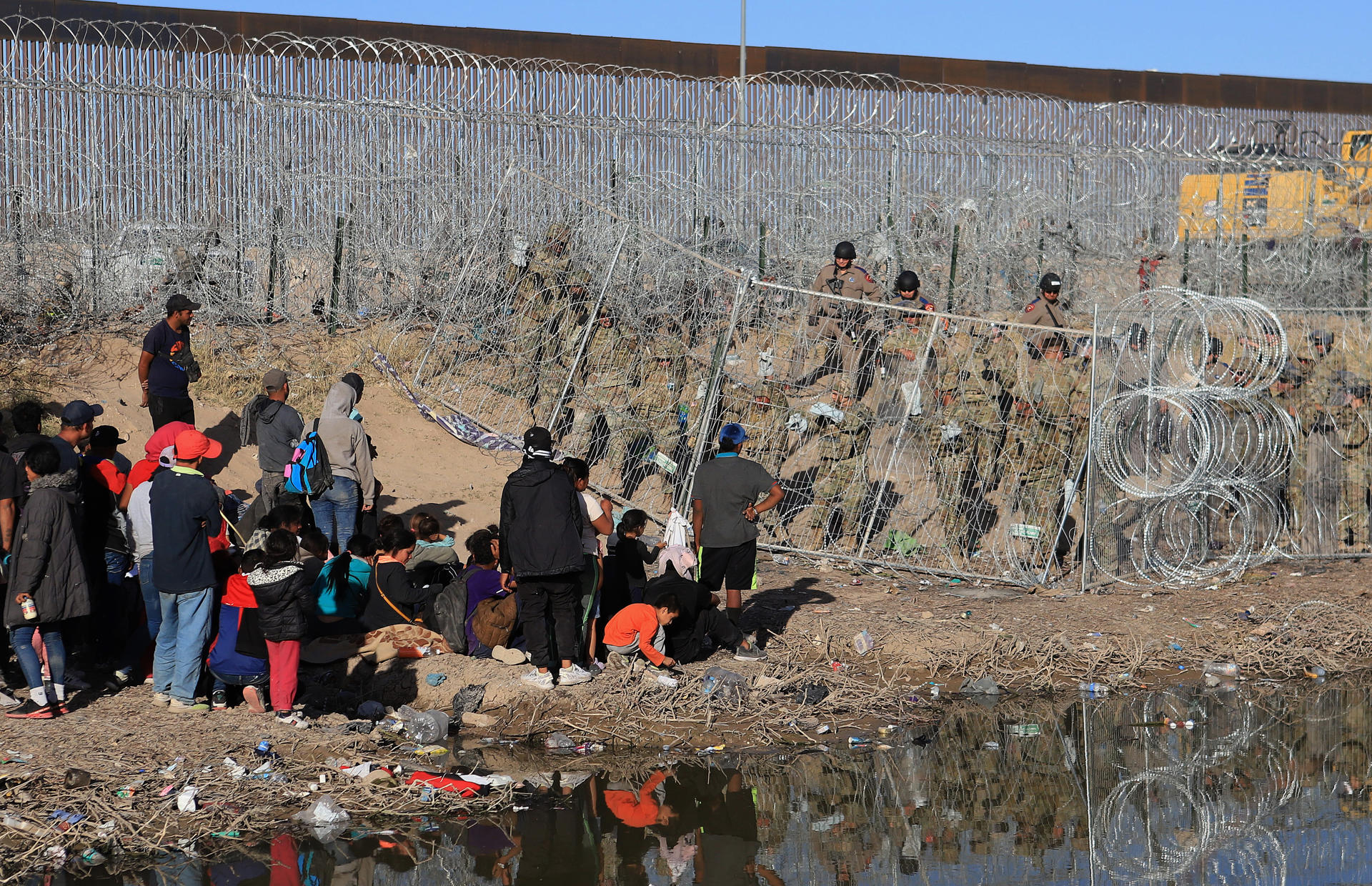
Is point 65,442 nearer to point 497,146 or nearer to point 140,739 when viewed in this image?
point 140,739

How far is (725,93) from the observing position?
1862 centimetres

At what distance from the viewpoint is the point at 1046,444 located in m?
10.1

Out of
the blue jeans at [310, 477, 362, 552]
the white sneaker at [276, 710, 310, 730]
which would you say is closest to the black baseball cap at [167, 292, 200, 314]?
the blue jeans at [310, 477, 362, 552]

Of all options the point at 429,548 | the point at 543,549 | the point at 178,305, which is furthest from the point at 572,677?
the point at 178,305

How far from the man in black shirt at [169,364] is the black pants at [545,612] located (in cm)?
386

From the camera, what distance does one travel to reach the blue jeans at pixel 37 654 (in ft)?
21.1

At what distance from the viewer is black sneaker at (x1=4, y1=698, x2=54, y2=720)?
6.46 metres

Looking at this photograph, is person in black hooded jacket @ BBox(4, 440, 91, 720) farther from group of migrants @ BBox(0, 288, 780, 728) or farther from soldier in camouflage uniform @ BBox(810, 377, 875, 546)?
soldier in camouflage uniform @ BBox(810, 377, 875, 546)

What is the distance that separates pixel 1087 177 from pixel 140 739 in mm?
13103

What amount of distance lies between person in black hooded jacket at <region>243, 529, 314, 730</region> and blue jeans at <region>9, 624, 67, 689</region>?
95cm

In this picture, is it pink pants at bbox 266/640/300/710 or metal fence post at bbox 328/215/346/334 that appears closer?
pink pants at bbox 266/640/300/710

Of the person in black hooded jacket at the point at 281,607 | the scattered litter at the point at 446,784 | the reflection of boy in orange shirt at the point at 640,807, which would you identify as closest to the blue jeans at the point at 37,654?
the person in black hooded jacket at the point at 281,607

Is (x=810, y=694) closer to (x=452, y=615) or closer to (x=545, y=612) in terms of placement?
(x=545, y=612)

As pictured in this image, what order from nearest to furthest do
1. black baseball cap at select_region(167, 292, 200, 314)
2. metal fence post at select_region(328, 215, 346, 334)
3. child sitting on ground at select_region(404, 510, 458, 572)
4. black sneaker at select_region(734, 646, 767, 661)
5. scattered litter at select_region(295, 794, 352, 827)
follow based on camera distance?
1. scattered litter at select_region(295, 794, 352, 827)
2. black sneaker at select_region(734, 646, 767, 661)
3. child sitting on ground at select_region(404, 510, 458, 572)
4. black baseball cap at select_region(167, 292, 200, 314)
5. metal fence post at select_region(328, 215, 346, 334)
